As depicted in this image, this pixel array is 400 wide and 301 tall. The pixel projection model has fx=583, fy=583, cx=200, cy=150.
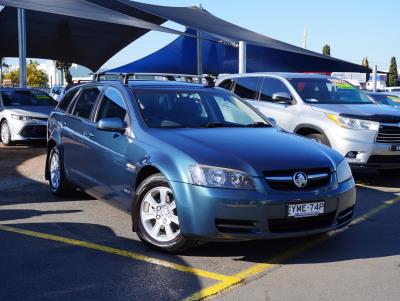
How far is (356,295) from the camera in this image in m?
4.18

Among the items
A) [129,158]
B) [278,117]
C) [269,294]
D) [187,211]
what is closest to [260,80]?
[278,117]

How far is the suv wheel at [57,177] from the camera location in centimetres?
753

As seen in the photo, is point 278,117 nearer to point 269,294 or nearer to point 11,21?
point 269,294

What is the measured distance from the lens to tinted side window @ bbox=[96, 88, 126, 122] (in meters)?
6.18

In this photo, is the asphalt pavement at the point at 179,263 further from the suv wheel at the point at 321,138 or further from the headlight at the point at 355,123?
the suv wheel at the point at 321,138

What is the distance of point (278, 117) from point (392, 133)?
75.7 inches

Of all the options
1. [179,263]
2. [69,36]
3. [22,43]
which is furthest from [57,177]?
[69,36]

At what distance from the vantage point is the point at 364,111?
9.07m

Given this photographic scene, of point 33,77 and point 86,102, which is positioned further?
point 33,77

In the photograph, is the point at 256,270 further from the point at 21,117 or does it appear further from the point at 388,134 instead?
the point at 21,117

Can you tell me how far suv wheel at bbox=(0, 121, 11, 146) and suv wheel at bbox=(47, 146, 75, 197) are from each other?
256 inches

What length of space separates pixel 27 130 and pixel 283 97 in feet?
22.6

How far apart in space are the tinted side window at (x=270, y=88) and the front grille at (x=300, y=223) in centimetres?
529

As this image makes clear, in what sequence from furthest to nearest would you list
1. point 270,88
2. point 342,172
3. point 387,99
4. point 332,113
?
point 387,99
point 270,88
point 332,113
point 342,172
